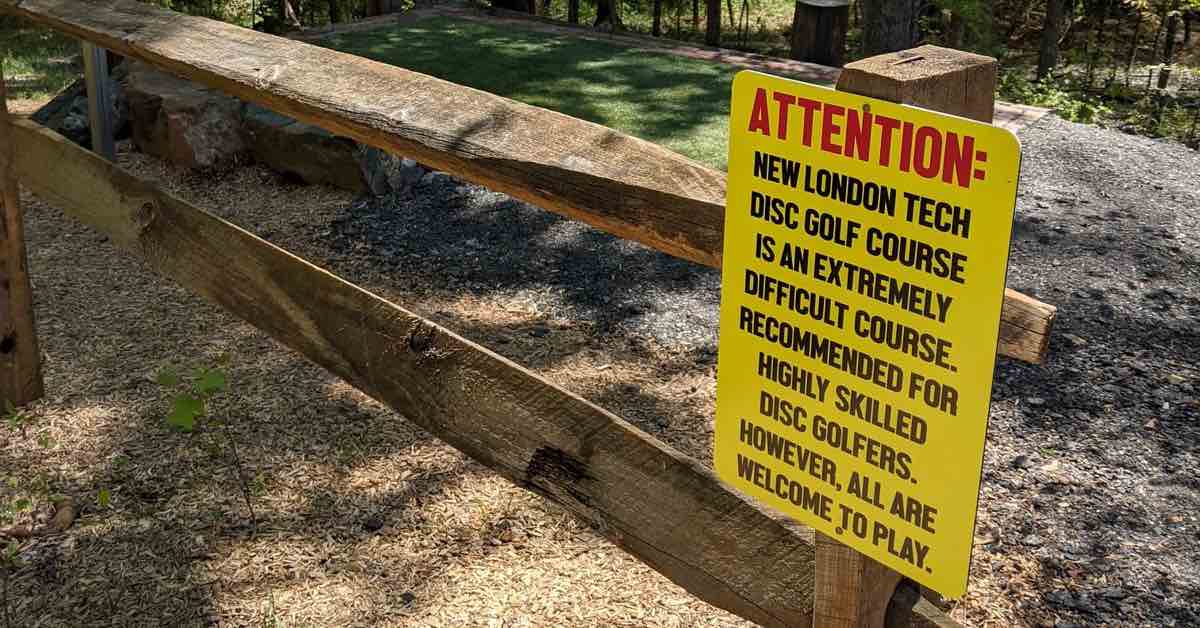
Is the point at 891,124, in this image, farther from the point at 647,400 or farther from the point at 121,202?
the point at 647,400

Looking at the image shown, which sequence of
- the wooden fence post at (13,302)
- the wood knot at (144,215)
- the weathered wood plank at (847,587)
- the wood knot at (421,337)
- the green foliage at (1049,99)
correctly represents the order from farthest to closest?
the green foliage at (1049,99) → the wooden fence post at (13,302) → the wood knot at (144,215) → the wood knot at (421,337) → the weathered wood plank at (847,587)

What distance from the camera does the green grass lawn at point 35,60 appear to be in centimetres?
957

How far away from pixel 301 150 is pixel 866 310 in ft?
18.9

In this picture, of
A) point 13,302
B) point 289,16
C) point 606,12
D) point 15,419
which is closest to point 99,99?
point 13,302

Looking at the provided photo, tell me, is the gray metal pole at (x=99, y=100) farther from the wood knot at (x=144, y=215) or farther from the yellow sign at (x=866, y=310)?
the yellow sign at (x=866, y=310)

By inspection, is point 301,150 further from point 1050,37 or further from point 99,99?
point 1050,37

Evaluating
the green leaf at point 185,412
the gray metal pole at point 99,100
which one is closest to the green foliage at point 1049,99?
the gray metal pole at point 99,100

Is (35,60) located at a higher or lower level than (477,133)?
lower

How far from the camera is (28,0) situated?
11.9 ft

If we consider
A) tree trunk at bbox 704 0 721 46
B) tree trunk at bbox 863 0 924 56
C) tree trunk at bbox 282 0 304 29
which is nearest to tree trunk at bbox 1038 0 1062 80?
tree trunk at bbox 704 0 721 46

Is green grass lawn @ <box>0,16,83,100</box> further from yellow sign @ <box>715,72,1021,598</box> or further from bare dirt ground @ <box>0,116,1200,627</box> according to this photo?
yellow sign @ <box>715,72,1021,598</box>

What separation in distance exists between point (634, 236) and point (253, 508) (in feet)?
7.44

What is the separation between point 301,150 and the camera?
6719 millimetres

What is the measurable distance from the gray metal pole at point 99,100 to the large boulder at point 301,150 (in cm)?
79
